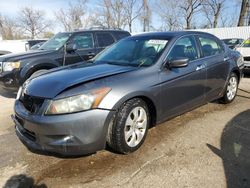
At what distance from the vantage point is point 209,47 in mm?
5387

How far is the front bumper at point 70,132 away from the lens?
10.3 ft

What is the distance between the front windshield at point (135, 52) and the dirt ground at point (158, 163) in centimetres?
115

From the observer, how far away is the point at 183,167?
133 inches

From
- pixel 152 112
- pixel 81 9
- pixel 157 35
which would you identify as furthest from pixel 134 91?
pixel 81 9

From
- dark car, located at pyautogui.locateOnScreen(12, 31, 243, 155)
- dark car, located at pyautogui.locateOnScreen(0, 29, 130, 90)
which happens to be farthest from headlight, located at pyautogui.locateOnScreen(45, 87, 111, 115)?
dark car, located at pyautogui.locateOnScreen(0, 29, 130, 90)

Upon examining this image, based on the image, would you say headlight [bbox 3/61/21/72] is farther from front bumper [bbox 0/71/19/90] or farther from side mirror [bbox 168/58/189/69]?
side mirror [bbox 168/58/189/69]

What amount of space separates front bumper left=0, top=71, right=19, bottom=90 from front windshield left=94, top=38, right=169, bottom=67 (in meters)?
2.72

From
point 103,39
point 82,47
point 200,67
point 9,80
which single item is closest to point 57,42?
point 82,47

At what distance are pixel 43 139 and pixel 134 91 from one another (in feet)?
4.05

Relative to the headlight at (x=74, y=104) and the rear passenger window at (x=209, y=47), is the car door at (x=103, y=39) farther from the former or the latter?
the headlight at (x=74, y=104)

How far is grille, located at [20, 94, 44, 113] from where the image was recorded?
3.36 metres

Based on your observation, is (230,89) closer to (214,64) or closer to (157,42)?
(214,64)

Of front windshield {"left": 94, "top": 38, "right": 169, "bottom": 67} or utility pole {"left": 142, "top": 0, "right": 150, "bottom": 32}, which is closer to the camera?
front windshield {"left": 94, "top": 38, "right": 169, "bottom": 67}

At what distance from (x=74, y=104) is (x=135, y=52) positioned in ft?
5.78
